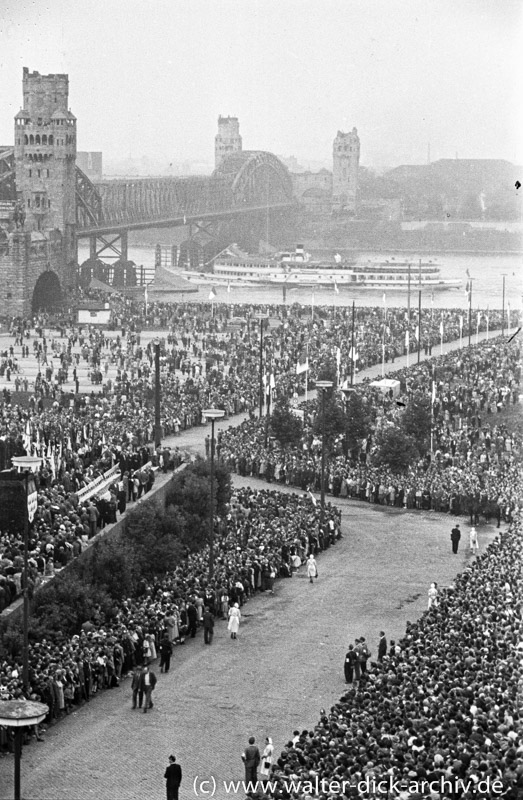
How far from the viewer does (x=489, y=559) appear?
33938 mm

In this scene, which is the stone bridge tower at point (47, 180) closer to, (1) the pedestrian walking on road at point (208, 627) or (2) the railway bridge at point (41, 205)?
(2) the railway bridge at point (41, 205)

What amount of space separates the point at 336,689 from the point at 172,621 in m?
3.42

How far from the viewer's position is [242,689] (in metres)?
29.2

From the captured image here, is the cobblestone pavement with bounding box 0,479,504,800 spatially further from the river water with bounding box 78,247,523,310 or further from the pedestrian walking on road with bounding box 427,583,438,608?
the river water with bounding box 78,247,523,310

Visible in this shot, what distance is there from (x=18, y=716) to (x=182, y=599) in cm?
1043

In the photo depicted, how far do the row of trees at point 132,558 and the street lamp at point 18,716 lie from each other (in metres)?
5.06

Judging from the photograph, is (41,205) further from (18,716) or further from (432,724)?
(432,724)

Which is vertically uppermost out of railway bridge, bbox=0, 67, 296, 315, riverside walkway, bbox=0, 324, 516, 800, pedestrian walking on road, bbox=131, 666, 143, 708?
railway bridge, bbox=0, 67, 296, 315

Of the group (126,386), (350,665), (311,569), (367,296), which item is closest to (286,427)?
(126,386)

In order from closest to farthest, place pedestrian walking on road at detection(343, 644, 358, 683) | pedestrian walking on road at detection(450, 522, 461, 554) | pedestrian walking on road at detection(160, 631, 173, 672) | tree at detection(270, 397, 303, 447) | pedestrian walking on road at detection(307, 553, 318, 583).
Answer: pedestrian walking on road at detection(343, 644, 358, 683) → pedestrian walking on road at detection(160, 631, 173, 672) → pedestrian walking on road at detection(307, 553, 318, 583) → pedestrian walking on road at detection(450, 522, 461, 554) → tree at detection(270, 397, 303, 447)

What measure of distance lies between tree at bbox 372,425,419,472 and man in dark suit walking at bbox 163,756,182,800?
26.4 m

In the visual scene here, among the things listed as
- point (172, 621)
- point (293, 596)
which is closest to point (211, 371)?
point (293, 596)

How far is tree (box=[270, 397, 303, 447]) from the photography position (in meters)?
51.7

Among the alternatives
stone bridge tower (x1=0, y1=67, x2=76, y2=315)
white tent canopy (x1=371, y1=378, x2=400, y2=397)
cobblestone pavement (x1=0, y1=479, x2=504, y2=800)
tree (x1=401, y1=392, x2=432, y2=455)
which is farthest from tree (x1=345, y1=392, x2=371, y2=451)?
stone bridge tower (x1=0, y1=67, x2=76, y2=315)
